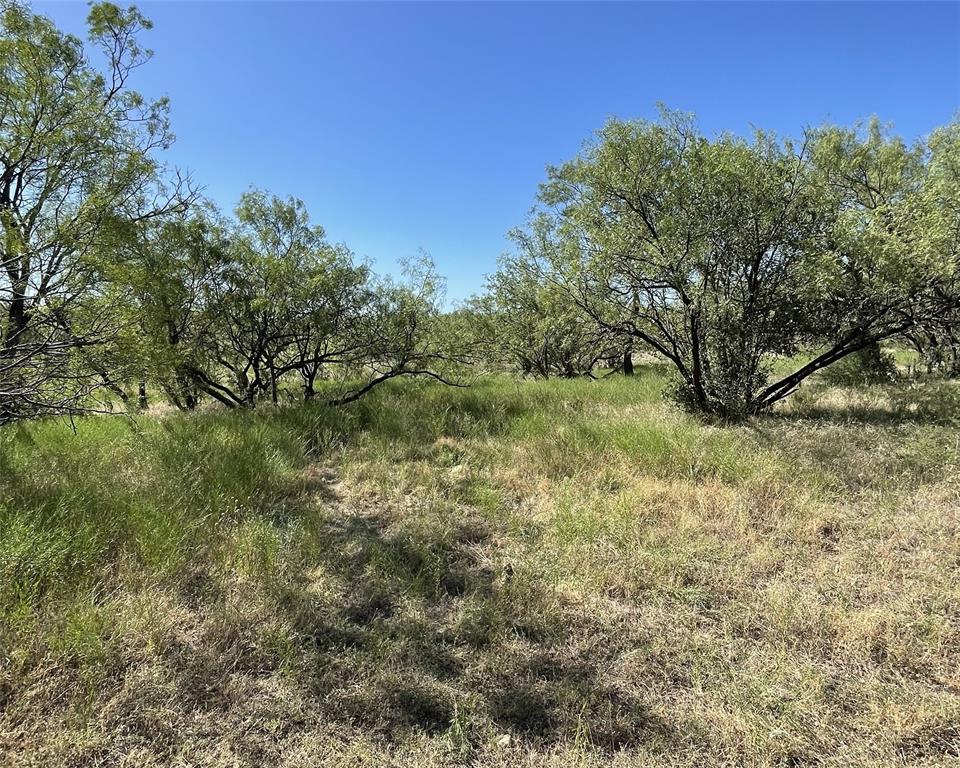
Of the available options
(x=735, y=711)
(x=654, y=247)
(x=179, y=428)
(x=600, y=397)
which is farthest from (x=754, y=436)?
(x=179, y=428)

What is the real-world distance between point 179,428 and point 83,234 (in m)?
2.68

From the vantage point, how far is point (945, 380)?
7.96 meters

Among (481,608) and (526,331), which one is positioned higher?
(526,331)

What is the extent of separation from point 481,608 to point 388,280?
675cm

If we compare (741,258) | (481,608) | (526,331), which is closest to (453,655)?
(481,608)

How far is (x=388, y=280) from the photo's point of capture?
328 inches

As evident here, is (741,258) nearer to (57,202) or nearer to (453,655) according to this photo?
(453,655)

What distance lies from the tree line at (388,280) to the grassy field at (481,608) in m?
1.81

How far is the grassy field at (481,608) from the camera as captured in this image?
76.9 inches

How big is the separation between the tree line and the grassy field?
5.93 feet

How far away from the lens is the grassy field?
6.41 feet

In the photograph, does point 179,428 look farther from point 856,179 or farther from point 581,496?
point 856,179

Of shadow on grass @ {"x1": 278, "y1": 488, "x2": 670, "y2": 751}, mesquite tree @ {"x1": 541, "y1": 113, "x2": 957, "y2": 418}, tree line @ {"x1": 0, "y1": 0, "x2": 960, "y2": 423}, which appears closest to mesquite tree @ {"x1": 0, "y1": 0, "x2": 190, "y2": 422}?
tree line @ {"x1": 0, "y1": 0, "x2": 960, "y2": 423}

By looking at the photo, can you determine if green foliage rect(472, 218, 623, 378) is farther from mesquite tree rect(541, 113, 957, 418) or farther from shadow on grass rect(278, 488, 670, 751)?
shadow on grass rect(278, 488, 670, 751)
